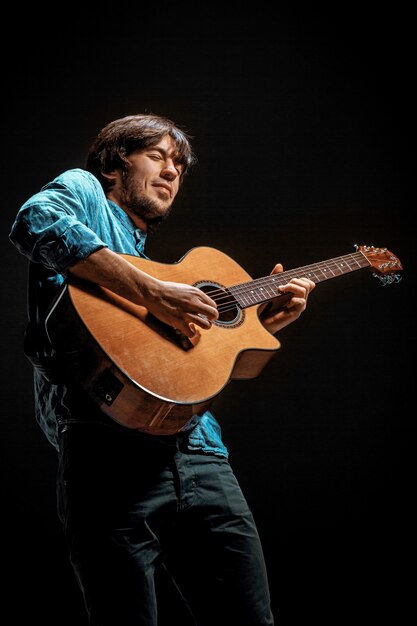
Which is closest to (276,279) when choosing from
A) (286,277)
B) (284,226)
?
(286,277)

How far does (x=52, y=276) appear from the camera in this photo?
1376 millimetres

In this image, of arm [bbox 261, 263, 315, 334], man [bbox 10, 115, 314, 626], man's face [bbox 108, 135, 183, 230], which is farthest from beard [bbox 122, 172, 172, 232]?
arm [bbox 261, 263, 315, 334]

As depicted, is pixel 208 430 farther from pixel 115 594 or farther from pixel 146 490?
pixel 115 594

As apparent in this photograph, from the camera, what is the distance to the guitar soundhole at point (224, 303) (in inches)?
62.5

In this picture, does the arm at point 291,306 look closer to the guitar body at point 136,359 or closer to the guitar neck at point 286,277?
the guitar neck at point 286,277

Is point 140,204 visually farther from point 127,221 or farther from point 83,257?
point 83,257

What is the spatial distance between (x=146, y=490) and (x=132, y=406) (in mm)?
297

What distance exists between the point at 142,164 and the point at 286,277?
662 mm

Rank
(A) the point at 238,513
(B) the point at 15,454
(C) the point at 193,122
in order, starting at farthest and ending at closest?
1. (C) the point at 193,122
2. (B) the point at 15,454
3. (A) the point at 238,513

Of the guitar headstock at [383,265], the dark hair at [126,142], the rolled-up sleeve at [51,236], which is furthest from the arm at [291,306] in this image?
the rolled-up sleeve at [51,236]

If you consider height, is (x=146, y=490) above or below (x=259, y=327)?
→ below

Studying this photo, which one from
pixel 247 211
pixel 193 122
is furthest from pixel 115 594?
pixel 193 122

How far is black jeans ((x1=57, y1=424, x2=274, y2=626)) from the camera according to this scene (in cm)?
122

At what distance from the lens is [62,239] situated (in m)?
1.21
